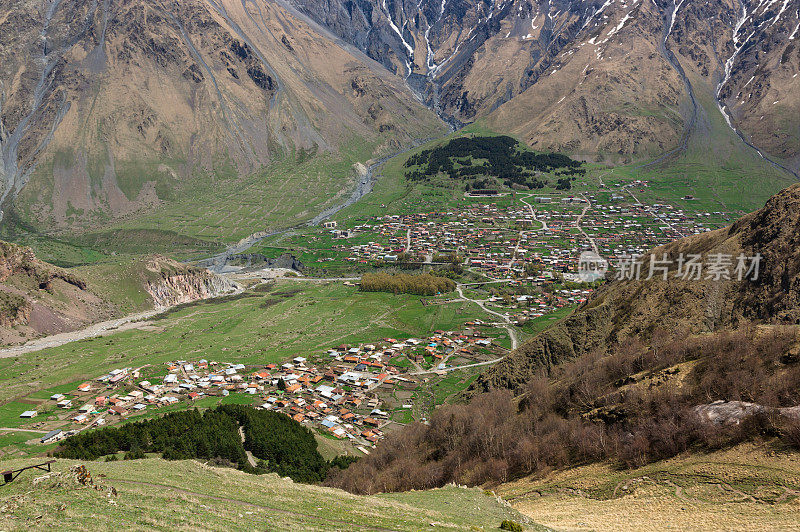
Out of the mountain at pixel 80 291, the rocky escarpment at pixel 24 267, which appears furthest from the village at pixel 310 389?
the rocky escarpment at pixel 24 267

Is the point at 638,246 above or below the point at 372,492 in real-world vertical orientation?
above

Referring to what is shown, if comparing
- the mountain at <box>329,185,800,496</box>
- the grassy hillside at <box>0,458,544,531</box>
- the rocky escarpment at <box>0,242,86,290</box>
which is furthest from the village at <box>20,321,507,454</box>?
the rocky escarpment at <box>0,242,86,290</box>

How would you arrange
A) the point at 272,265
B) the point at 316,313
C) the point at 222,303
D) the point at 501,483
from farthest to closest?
1. the point at 272,265
2. the point at 222,303
3. the point at 316,313
4. the point at 501,483

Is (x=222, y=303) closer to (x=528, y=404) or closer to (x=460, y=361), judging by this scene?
(x=460, y=361)

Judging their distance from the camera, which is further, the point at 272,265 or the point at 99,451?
the point at 272,265

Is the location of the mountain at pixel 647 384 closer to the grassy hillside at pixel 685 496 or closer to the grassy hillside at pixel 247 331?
the grassy hillside at pixel 685 496

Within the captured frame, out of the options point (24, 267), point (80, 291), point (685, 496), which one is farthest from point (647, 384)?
point (80, 291)

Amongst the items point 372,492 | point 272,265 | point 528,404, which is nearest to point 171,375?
point 372,492
